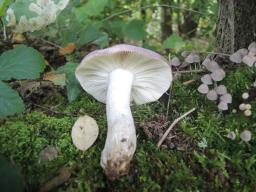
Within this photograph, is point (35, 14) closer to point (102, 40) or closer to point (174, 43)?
point (102, 40)

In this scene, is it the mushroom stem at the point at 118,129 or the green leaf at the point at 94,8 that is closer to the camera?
the mushroom stem at the point at 118,129

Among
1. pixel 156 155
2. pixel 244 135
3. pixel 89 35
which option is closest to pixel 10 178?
pixel 156 155

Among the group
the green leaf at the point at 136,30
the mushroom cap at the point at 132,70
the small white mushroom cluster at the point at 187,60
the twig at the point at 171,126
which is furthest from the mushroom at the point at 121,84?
the green leaf at the point at 136,30

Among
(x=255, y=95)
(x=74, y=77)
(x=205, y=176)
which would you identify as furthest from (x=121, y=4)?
(x=205, y=176)

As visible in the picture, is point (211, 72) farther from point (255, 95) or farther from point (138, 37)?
point (138, 37)

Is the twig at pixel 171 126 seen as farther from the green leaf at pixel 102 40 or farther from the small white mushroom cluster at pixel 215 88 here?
the green leaf at pixel 102 40

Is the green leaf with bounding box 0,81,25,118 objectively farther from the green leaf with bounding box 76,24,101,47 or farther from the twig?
the green leaf with bounding box 76,24,101,47
